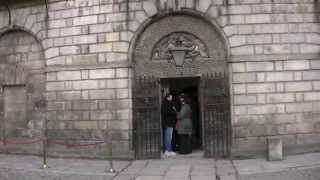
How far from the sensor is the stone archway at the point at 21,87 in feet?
52.5

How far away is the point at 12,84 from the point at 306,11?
9421 millimetres

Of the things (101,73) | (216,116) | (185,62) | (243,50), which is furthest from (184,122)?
(101,73)

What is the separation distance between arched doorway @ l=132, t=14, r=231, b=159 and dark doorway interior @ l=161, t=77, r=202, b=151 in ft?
2.25

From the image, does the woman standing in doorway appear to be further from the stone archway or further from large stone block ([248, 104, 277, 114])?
the stone archway

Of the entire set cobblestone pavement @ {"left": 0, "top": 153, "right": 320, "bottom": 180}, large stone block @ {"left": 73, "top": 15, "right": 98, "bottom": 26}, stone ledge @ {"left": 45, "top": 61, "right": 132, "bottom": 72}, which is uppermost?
large stone block @ {"left": 73, "top": 15, "right": 98, "bottom": 26}

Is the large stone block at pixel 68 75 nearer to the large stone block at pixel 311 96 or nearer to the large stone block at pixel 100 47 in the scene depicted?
the large stone block at pixel 100 47

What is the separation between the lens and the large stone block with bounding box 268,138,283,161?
13125mm

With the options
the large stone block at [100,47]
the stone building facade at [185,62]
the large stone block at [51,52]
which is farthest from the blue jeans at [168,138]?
the large stone block at [51,52]

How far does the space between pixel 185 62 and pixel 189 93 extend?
2.45 meters

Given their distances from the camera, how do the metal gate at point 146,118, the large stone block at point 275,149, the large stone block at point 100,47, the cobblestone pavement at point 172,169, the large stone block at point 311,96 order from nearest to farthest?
the cobblestone pavement at point 172,169 → the large stone block at point 275,149 → the large stone block at point 311,96 → the metal gate at point 146,118 → the large stone block at point 100,47

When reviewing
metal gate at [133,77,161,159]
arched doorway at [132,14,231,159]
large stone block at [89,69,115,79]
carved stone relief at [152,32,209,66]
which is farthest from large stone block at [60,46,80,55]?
carved stone relief at [152,32,209,66]

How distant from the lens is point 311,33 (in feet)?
47.3

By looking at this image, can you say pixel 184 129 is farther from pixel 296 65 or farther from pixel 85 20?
pixel 85 20

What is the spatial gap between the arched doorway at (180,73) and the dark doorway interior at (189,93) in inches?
27.0
